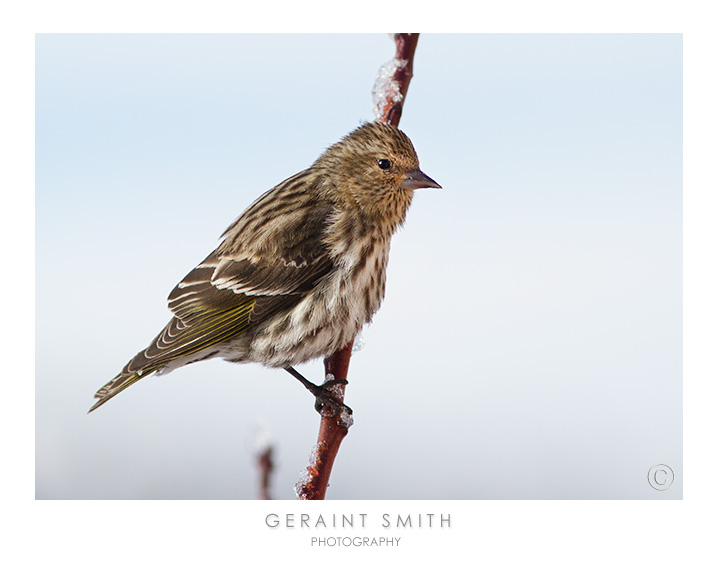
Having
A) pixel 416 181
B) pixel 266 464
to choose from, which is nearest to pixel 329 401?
pixel 266 464

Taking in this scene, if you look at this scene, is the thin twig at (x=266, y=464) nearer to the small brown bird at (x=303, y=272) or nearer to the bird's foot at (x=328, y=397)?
the bird's foot at (x=328, y=397)

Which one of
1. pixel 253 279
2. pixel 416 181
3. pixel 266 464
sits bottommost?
pixel 266 464

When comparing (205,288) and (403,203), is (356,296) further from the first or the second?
(205,288)

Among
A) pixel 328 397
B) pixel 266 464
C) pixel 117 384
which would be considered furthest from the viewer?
pixel 328 397

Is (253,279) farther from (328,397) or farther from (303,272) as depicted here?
(328,397)

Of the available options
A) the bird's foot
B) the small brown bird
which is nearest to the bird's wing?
the small brown bird

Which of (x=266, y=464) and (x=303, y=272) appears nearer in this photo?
(x=266, y=464)

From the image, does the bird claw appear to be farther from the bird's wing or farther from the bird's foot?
the bird's wing
